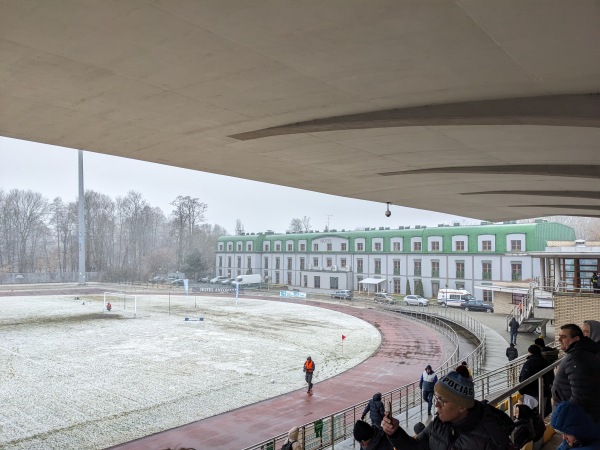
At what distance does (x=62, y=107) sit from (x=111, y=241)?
9157cm

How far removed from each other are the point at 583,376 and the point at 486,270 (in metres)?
47.6

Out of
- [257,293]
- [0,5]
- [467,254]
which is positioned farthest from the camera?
[257,293]

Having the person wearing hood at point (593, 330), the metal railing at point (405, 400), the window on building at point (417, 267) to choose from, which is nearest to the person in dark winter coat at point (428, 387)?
the metal railing at point (405, 400)

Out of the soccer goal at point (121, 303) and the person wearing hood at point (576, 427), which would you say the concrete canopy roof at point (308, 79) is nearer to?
the person wearing hood at point (576, 427)

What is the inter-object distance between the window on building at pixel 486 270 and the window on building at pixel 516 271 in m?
2.40

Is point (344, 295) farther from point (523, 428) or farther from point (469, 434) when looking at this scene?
point (469, 434)

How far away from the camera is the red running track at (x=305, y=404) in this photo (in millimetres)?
12758

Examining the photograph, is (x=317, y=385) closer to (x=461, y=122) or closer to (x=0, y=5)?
Answer: (x=461, y=122)

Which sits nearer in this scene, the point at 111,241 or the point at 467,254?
the point at 467,254

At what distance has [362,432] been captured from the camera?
3.25 m

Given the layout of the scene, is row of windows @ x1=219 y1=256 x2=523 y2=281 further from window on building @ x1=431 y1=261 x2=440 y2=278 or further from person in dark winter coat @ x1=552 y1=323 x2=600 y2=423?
person in dark winter coat @ x1=552 y1=323 x2=600 y2=423

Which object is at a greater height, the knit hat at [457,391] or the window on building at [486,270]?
the knit hat at [457,391]

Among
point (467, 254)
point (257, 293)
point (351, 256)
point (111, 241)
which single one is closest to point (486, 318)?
point (467, 254)

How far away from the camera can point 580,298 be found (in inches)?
704
